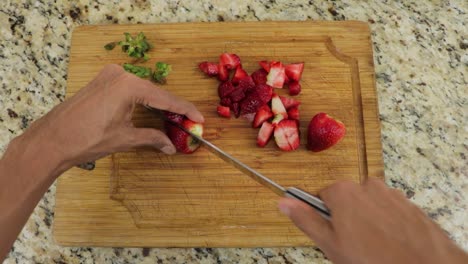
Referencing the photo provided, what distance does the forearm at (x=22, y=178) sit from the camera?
1.10 meters

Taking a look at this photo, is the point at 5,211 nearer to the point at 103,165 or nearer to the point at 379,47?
the point at 103,165

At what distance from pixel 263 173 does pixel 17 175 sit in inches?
27.0

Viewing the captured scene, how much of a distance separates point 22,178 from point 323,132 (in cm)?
83

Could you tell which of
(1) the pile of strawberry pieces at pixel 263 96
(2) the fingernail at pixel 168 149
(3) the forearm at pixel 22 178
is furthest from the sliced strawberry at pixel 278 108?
(3) the forearm at pixel 22 178

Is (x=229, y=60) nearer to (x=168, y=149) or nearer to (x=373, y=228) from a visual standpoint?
(x=168, y=149)

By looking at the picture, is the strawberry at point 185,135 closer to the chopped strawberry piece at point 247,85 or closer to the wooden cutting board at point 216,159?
the wooden cutting board at point 216,159

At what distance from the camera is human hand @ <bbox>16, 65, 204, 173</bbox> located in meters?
1.19

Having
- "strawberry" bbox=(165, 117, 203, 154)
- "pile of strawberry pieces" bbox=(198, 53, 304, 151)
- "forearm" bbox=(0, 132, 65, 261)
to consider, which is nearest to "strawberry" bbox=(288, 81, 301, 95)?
"pile of strawberry pieces" bbox=(198, 53, 304, 151)

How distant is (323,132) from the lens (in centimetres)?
139

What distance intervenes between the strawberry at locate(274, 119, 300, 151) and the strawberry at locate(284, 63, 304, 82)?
0.15m

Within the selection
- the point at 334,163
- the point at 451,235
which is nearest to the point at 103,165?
the point at 334,163

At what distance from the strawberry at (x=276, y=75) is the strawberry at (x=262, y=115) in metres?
0.09

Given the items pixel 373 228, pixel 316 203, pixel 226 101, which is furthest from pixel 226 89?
pixel 373 228

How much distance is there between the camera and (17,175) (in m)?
1.14
